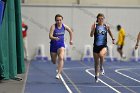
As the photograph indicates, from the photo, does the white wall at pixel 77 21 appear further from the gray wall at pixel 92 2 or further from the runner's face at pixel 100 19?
the runner's face at pixel 100 19

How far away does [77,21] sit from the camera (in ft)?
87.5

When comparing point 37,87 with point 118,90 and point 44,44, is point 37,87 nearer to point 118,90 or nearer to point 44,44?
point 118,90

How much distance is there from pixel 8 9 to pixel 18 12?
575mm

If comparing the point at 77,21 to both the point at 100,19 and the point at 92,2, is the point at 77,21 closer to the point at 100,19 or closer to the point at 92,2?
the point at 92,2

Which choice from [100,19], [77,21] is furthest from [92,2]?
[100,19]

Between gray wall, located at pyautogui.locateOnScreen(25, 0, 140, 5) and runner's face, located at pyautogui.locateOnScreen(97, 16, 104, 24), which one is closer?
runner's face, located at pyautogui.locateOnScreen(97, 16, 104, 24)

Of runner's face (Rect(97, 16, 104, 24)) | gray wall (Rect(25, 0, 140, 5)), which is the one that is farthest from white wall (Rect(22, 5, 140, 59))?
runner's face (Rect(97, 16, 104, 24))

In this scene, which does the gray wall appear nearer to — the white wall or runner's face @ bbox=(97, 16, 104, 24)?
the white wall

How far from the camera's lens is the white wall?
1033 inches

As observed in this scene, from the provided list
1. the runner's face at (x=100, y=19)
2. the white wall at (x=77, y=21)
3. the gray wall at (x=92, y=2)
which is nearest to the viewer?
the runner's face at (x=100, y=19)

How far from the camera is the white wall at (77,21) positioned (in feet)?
86.1

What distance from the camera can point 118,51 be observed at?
2608 cm

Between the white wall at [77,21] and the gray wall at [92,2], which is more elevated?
the gray wall at [92,2]

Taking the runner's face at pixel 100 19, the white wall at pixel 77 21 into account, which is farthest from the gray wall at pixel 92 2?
the runner's face at pixel 100 19
